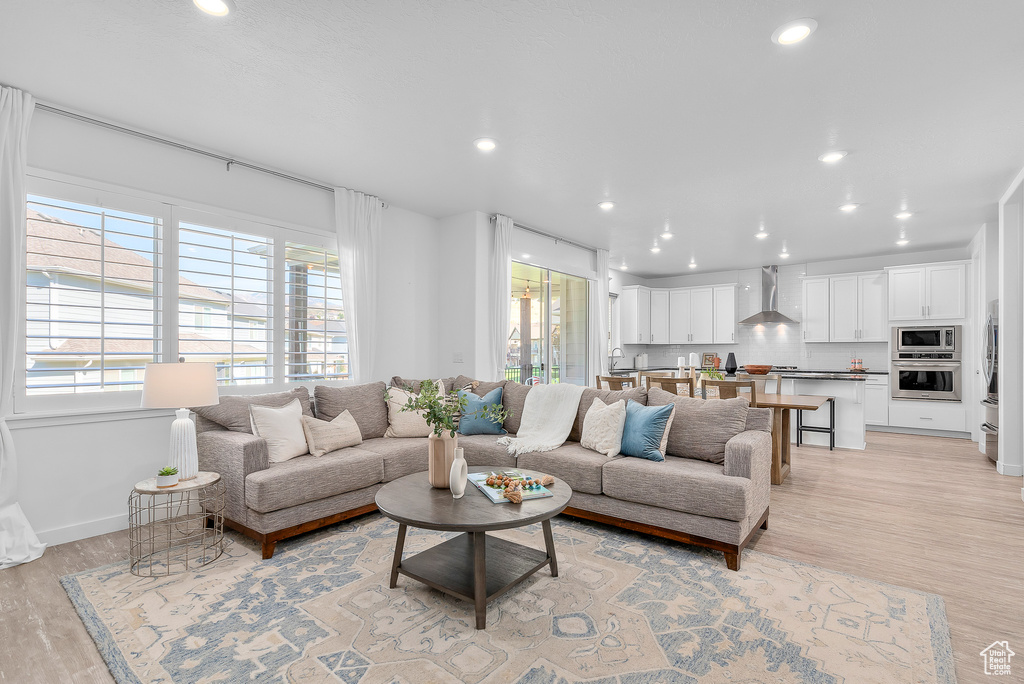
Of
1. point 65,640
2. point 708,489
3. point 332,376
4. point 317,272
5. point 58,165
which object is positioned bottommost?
point 65,640

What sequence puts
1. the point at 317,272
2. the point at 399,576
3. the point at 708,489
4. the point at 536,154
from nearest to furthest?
the point at 399,576, the point at 708,489, the point at 536,154, the point at 317,272

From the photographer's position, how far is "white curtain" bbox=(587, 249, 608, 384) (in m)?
7.28

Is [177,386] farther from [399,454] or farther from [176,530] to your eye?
[399,454]

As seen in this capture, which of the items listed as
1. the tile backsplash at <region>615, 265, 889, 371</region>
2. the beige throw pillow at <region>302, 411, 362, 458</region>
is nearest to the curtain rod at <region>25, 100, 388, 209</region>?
the beige throw pillow at <region>302, 411, 362, 458</region>

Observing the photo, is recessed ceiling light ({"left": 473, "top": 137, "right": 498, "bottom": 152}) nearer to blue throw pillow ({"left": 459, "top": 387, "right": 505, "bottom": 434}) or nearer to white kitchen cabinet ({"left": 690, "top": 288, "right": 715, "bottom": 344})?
blue throw pillow ({"left": 459, "top": 387, "right": 505, "bottom": 434})

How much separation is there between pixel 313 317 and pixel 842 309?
7.77 metres

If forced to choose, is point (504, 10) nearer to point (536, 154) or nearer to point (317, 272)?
point (536, 154)

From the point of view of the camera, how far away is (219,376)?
384 centimetres

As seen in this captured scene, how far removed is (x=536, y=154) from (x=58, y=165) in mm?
3166

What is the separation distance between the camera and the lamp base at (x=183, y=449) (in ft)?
9.52

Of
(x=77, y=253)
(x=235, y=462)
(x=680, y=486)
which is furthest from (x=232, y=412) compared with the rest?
(x=680, y=486)

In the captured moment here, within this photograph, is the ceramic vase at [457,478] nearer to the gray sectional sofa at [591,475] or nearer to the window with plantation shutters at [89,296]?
the gray sectional sofa at [591,475]

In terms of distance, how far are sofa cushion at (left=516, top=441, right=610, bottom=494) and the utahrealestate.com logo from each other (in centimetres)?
188

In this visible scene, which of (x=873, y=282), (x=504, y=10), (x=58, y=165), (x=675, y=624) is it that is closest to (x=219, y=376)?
(x=58, y=165)
